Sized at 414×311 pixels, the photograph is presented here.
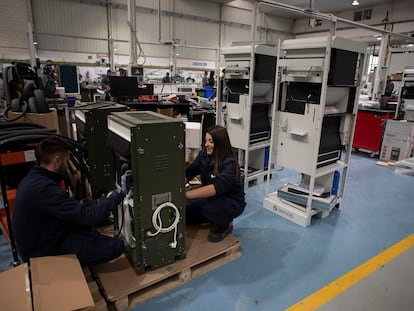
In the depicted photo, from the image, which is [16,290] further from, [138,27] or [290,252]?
[138,27]

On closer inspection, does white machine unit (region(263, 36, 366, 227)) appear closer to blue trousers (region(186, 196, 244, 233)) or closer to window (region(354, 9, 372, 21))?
blue trousers (region(186, 196, 244, 233))

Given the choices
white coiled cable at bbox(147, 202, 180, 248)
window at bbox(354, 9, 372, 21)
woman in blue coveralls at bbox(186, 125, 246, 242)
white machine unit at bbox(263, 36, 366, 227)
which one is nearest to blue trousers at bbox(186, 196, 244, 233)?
woman in blue coveralls at bbox(186, 125, 246, 242)

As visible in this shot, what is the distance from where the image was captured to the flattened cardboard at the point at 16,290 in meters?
1.51

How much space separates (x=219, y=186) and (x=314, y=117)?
4.16 feet

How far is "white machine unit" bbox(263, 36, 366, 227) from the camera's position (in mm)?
2803

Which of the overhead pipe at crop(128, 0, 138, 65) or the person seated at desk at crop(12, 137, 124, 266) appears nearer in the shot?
the person seated at desk at crop(12, 137, 124, 266)

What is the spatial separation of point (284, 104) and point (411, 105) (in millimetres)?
3881

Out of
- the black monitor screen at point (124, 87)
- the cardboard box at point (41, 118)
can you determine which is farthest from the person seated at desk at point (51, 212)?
the black monitor screen at point (124, 87)

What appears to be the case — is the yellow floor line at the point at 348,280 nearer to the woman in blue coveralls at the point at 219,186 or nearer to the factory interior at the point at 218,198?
the factory interior at the point at 218,198

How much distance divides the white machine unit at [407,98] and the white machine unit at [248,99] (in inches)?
128

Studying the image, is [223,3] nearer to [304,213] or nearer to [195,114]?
[195,114]

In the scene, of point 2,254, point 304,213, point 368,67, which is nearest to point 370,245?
point 304,213

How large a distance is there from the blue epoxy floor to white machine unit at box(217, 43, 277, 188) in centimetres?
57

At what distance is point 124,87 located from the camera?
197 inches
